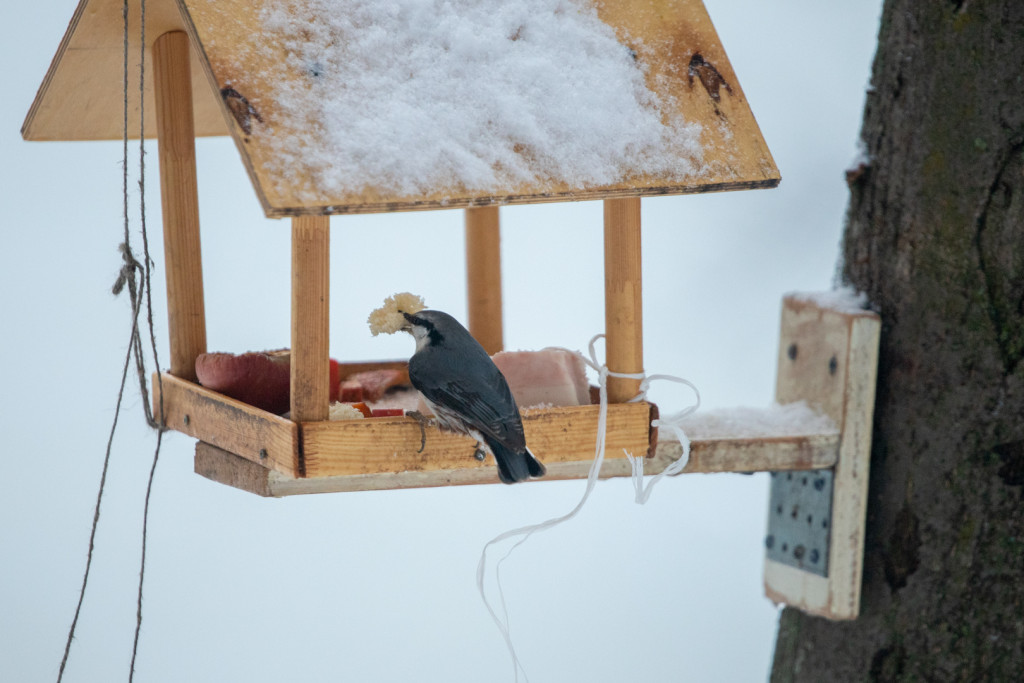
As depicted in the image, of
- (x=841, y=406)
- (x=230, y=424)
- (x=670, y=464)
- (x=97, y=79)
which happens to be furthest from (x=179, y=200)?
(x=841, y=406)

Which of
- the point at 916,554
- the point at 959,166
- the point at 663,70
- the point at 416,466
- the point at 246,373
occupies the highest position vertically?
the point at 663,70

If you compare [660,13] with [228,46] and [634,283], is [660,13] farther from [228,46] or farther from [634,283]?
[228,46]

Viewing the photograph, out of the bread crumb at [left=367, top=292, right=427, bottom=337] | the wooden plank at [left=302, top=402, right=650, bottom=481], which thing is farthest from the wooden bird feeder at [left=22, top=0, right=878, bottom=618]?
the bread crumb at [left=367, top=292, right=427, bottom=337]

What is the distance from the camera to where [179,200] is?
1.77 meters

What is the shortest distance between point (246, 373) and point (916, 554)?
122 cm

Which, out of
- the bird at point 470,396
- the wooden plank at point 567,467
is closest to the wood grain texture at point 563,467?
the wooden plank at point 567,467

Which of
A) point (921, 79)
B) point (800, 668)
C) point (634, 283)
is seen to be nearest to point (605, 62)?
point (634, 283)

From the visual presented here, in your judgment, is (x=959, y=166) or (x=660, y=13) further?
(x=959, y=166)

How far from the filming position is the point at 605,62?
1.55 meters

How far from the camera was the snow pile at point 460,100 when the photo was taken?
4.38 feet

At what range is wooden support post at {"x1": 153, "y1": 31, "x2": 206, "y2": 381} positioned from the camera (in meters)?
1.74

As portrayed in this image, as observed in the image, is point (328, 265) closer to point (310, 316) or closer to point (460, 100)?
point (310, 316)

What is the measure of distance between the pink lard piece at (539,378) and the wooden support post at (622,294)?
0.07 metres

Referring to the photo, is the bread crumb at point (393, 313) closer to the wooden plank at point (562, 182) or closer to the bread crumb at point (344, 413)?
the bread crumb at point (344, 413)
